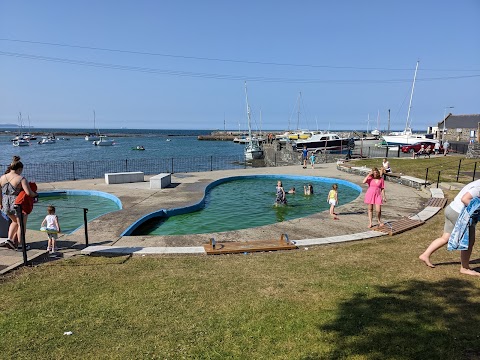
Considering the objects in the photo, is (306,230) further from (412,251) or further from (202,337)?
(202,337)

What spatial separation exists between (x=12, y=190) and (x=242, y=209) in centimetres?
1010

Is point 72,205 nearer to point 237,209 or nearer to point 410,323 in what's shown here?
point 237,209

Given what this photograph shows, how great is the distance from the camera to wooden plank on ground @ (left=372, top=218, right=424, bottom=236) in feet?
33.7

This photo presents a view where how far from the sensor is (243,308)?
566 cm

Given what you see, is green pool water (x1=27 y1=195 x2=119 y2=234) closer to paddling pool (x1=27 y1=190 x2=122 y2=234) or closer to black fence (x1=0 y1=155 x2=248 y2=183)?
Answer: paddling pool (x1=27 y1=190 x2=122 y2=234)

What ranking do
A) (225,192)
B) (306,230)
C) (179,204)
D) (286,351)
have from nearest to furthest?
(286,351), (306,230), (179,204), (225,192)

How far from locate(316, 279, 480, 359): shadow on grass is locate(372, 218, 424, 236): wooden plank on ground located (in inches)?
151

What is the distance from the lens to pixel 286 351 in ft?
14.6

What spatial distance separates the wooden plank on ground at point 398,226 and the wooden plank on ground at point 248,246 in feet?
10.7

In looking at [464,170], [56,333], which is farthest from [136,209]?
[464,170]

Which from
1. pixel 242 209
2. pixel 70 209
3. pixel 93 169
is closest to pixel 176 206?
pixel 242 209

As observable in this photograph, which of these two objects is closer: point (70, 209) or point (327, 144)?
point (70, 209)

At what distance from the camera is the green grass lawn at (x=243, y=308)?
4.53 meters

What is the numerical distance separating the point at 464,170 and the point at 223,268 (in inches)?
942
